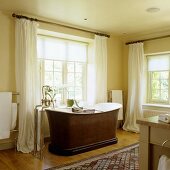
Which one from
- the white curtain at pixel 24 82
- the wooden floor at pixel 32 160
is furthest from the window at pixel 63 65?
the wooden floor at pixel 32 160

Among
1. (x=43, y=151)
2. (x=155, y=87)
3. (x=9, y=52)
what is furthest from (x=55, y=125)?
(x=155, y=87)

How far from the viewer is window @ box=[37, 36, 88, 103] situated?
15.4 feet

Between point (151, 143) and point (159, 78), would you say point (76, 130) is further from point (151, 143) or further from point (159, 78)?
point (159, 78)

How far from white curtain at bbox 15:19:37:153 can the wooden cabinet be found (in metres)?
2.51

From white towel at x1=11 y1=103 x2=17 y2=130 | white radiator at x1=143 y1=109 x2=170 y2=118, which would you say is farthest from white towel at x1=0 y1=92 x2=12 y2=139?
white radiator at x1=143 y1=109 x2=170 y2=118

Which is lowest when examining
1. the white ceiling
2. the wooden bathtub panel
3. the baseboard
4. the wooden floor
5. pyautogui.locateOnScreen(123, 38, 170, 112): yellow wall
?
the wooden floor

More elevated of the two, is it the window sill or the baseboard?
the window sill

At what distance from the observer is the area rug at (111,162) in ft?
10.1

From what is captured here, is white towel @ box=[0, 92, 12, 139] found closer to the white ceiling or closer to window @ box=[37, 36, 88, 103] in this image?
window @ box=[37, 36, 88, 103]

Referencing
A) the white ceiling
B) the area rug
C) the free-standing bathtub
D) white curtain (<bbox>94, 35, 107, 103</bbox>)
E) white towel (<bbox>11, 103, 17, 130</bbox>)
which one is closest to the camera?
the area rug

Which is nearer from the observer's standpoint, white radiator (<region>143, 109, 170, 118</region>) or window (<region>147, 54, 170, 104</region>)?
white radiator (<region>143, 109, 170, 118</region>)

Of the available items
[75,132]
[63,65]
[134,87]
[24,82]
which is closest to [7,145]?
[24,82]

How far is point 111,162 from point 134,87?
102 inches

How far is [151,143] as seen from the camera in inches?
71.0
